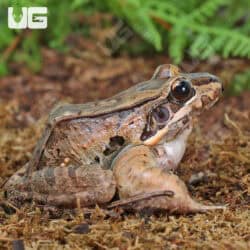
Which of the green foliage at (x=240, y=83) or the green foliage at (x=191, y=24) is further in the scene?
the green foliage at (x=240, y=83)

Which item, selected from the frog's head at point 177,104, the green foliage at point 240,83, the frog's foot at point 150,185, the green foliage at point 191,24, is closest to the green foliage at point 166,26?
the green foliage at point 191,24

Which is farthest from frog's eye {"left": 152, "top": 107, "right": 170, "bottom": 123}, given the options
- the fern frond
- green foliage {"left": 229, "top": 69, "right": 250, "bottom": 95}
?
green foliage {"left": 229, "top": 69, "right": 250, "bottom": 95}

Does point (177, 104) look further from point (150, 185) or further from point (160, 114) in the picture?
point (150, 185)

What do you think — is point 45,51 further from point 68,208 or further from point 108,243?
point 108,243

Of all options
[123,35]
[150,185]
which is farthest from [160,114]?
[123,35]

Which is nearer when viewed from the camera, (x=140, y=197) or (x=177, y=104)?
(x=140, y=197)

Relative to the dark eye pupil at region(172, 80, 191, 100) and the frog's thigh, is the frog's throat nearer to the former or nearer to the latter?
the dark eye pupil at region(172, 80, 191, 100)

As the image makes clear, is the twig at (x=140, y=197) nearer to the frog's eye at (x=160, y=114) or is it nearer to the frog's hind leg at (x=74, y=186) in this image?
the frog's hind leg at (x=74, y=186)
